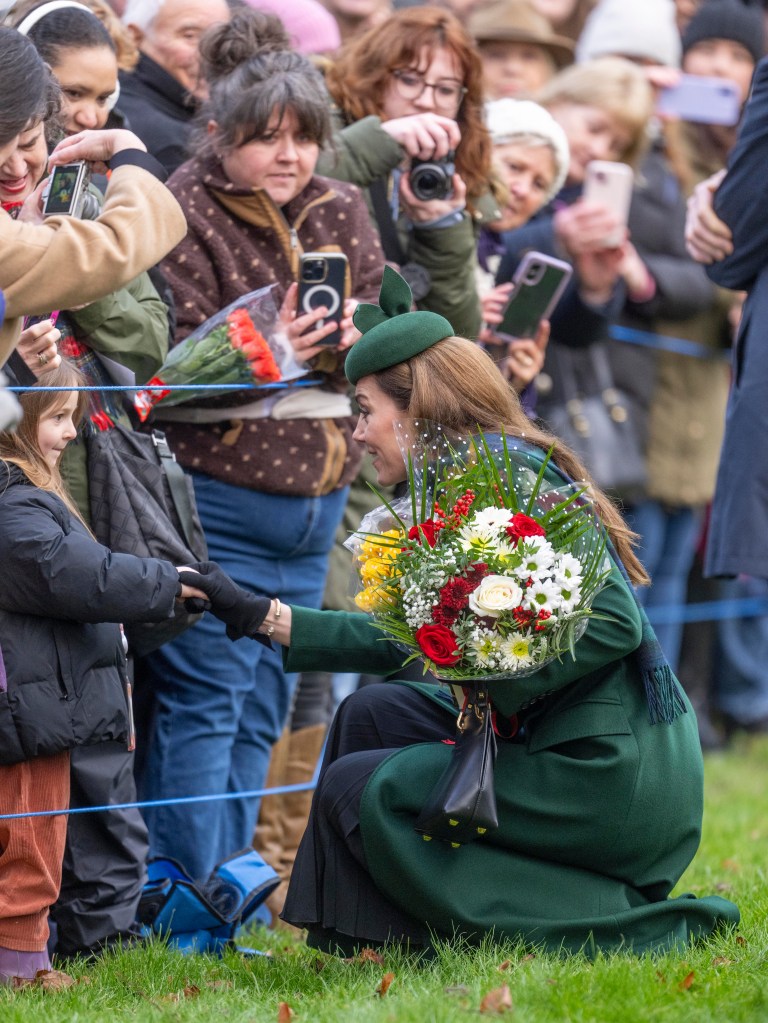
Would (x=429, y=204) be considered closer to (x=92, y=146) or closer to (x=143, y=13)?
(x=143, y=13)

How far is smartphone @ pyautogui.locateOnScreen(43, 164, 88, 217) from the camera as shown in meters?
4.11

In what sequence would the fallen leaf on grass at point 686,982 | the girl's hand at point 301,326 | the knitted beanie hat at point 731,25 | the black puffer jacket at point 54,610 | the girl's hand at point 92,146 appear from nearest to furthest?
the fallen leaf on grass at point 686,982 → the black puffer jacket at point 54,610 → the girl's hand at point 92,146 → the girl's hand at point 301,326 → the knitted beanie hat at point 731,25

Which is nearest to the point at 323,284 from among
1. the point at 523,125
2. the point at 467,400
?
the point at 467,400

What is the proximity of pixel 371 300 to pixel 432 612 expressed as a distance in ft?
5.34

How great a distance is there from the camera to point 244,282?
502cm

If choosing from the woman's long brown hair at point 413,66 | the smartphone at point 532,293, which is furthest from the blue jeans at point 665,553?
the woman's long brown hair at point 413,66

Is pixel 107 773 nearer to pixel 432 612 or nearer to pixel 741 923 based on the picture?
pixel 432 612

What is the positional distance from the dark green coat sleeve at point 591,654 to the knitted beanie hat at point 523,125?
276 cm

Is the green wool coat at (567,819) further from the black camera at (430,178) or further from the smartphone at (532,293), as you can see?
the smartphone at (532,293)

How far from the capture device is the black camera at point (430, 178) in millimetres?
5582

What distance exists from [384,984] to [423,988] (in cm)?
12

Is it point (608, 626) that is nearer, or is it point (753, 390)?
point (608, 626)

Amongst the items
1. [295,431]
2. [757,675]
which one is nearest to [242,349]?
[295,431]

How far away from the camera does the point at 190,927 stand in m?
4.69
